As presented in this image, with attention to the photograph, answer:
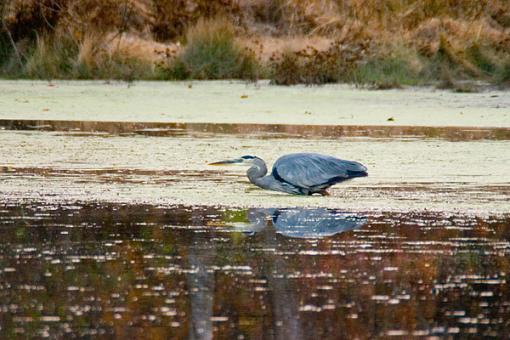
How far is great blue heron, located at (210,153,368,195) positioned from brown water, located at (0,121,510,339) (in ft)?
0.28

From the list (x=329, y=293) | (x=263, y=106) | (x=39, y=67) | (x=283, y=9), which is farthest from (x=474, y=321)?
(x=283, y=9)

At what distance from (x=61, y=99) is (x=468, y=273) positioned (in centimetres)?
1255

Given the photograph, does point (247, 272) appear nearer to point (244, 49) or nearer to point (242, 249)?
point (242, 249)

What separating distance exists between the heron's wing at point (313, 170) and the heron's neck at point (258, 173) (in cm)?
15

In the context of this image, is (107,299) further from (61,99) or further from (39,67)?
(39,67)

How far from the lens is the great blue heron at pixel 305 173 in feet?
26.7

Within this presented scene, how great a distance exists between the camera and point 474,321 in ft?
15.1

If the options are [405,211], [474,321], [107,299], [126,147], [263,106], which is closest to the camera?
[474,321]

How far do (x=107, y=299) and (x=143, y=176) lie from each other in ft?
14.2

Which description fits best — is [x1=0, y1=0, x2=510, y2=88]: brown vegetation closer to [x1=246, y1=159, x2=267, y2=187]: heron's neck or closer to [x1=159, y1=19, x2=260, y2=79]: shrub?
[x1=159, y1=19, x2=260, y2=79]: shrub

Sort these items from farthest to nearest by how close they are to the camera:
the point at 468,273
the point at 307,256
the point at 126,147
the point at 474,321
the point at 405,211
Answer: the point at 126,147 → the point at 405,211 → the point at 307,256 → the point at 468,273 → the point at 474,321

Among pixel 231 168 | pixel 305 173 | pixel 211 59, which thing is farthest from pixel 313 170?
pixel 211 59

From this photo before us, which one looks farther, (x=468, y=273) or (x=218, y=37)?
(x=218, y=37)

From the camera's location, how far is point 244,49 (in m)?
22.4
